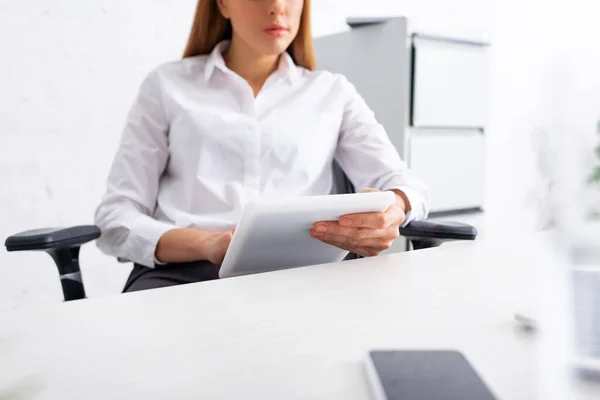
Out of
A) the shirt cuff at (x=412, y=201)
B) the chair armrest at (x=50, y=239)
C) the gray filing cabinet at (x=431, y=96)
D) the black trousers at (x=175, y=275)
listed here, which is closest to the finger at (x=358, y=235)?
the shirt cuff at (x=412, y=201)

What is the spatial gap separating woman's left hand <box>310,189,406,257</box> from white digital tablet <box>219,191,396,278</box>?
0.01m

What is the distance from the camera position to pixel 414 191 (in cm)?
100

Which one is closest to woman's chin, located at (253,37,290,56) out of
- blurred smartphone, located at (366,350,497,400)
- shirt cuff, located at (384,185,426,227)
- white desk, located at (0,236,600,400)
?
shirt cuff, located at (384,185,426,227)

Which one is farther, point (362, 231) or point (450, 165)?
point (450, 165)

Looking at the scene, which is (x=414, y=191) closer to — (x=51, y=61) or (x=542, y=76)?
(x=542, y=76)

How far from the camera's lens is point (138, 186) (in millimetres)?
1014

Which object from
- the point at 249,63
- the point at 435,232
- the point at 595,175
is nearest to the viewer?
the point at 595,175

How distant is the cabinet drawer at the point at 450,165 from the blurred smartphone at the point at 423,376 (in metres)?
1.27

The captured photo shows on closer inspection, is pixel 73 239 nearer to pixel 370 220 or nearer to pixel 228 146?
pixel 228 146

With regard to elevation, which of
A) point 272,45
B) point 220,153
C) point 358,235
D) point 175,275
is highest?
point 272,45

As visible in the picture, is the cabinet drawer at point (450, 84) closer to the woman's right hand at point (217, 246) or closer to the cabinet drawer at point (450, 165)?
the cabinet drawer at point (450, 165)

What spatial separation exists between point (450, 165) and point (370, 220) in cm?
104

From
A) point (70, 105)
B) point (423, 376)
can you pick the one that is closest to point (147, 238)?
point (423, 376)

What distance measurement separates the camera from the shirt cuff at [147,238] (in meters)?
0.90
